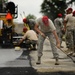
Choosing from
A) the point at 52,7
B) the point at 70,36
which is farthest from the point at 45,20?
the point at 52,7

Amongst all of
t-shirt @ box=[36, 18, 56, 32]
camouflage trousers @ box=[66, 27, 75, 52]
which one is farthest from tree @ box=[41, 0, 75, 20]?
t-shirt @ box=[36, 18, 56, 32]

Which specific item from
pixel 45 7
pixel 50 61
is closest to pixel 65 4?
pixel 45 7

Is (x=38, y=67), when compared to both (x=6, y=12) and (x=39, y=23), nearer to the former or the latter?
(x=39, y=23)

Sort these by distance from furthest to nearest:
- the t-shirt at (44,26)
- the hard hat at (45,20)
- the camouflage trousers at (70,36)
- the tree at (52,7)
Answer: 1. the tree at (52,7)
2. the camouflage trousers at (70,36)
3. the t-shirt at (44,26)
4. the hard hat at (45,20)

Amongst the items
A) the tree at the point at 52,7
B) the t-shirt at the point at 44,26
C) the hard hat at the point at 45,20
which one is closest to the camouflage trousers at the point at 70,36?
the t-shirt at the point at 44,26

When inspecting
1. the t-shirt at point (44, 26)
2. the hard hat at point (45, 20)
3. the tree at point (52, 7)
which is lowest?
the tree at point (52, 7)

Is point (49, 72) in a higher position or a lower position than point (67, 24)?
lower

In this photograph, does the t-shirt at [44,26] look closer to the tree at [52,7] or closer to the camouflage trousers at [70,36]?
the camouflage trousers at [70,36]

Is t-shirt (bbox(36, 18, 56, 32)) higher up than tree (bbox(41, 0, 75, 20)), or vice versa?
t-shirt (bbox(36, 18, 56, 32))

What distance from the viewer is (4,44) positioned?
68.0ft

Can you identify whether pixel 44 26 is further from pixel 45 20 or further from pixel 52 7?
pixel 52 7

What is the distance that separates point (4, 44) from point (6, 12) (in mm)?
2439

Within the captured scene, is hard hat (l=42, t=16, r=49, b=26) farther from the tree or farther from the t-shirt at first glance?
the tree

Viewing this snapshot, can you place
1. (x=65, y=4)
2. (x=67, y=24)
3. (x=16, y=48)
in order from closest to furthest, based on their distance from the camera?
(x=67, y=24), (x=16, y=48), (x=65, y=4)
